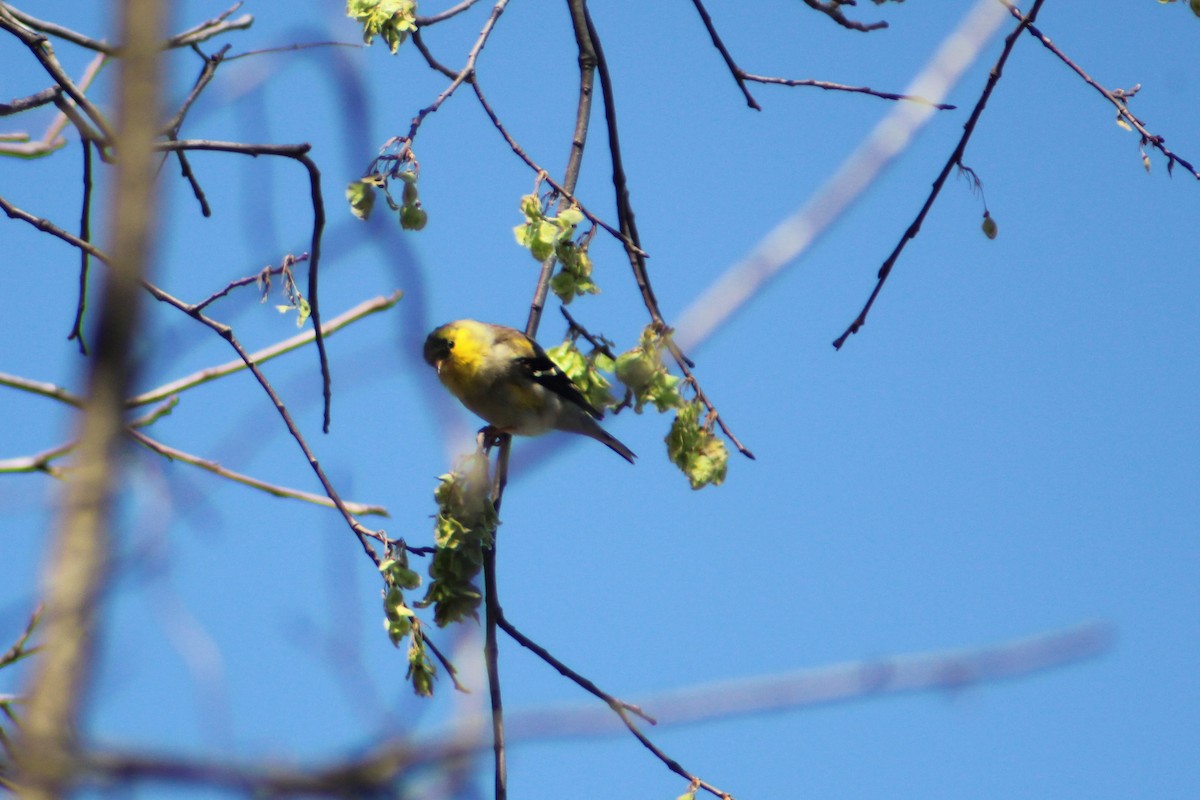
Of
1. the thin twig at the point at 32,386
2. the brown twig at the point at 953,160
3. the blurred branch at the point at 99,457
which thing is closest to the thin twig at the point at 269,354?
the thin twig at the point at 32,386

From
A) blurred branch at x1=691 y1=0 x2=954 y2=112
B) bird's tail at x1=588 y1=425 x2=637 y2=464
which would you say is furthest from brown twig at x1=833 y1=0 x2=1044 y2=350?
bird's tail at x1=588 y1=425 x2=637 y2=464

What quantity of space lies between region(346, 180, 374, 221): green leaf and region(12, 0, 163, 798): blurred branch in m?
2.27

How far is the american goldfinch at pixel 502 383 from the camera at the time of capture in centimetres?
536

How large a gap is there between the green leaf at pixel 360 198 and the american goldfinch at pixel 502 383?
2.02 meters

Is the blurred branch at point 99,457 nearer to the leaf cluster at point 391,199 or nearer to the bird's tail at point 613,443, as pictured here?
the leaf cluster at point 391,199

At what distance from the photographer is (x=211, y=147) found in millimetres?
2588

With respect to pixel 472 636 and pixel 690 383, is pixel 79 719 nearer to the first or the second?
pixel 472 636

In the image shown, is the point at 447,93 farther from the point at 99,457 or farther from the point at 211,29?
the point at 99,457

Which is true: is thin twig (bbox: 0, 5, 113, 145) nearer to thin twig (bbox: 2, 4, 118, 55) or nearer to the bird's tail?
thin twig (bbox: 2, 4, 118, 55)

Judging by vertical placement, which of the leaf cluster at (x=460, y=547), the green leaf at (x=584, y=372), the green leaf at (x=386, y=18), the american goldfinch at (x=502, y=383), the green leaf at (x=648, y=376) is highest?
the american goldfinch at (x=502, y=383)

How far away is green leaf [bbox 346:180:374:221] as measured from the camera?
120 inches

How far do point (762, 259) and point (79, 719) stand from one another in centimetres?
101

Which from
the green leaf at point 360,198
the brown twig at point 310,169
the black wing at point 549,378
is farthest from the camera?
the black wing at point 549,378

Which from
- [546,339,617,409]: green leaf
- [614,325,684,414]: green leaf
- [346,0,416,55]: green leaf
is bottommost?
[614,325,684,414]: green leaf
